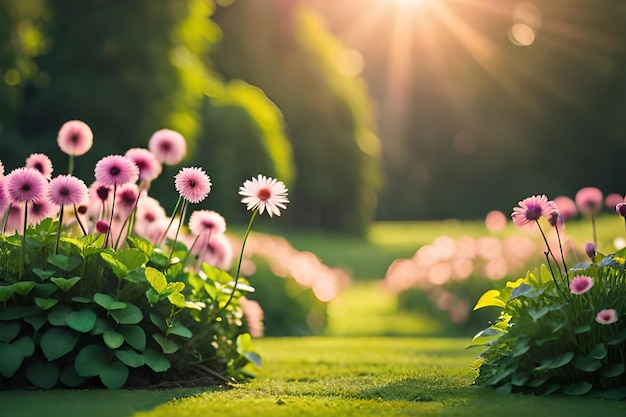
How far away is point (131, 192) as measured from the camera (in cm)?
396

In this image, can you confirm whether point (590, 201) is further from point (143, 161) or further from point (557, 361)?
point (143, 161)

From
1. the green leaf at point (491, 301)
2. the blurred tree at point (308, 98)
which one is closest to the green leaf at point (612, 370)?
the green leaf at point (491, 301)

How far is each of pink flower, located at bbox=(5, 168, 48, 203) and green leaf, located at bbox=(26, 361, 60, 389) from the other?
0.68 metres

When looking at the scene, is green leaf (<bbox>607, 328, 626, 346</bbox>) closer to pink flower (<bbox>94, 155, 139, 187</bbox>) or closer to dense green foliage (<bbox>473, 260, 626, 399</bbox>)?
dense green foliage (<bbox>473, 260, 626, 399</bbox>)

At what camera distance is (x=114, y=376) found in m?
3.26

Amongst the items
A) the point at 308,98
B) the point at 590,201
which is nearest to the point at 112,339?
the point at 590,201

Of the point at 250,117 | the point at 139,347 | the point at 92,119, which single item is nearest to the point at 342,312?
the point at 92,119

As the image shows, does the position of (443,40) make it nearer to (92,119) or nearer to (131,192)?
(92,119)

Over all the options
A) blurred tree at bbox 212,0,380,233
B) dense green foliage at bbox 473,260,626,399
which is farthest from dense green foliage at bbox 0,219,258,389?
blurred tree at bbox 212,0,380,233

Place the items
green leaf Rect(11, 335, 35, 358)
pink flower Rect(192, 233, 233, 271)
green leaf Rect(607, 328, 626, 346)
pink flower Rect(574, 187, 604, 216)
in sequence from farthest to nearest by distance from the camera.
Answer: pink flower Rect(574, 187, 604, 216)
pink flower Rect(192, 233, 233, 271)
green leaf Rect(11, 335, 35, 358)
green leaf Rect(607, 328, 626, 346)

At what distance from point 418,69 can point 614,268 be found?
3157cm

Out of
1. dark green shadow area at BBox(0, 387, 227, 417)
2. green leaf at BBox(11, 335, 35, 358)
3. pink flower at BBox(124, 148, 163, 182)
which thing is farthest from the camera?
pink flower at BBox(124, 148, 163, 182)

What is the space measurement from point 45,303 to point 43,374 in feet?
0.94

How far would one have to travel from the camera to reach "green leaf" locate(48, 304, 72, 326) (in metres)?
3.27
